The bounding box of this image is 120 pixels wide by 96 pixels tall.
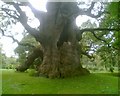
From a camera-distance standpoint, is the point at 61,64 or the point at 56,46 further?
the point at 56,46

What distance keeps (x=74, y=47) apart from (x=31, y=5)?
463cm

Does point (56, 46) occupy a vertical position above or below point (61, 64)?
above

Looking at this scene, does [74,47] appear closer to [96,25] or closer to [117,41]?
[96,25]

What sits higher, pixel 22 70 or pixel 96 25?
pixel 96 25

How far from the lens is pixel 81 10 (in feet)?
58.4

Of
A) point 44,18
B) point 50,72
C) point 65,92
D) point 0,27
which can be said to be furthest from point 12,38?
point 65,92

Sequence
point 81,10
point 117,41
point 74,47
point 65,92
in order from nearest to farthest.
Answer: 1. point 117,41
2. point 65,92
3. point 81,10
4. point 74,47

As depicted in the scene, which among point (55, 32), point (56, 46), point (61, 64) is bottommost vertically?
point (61, 64)

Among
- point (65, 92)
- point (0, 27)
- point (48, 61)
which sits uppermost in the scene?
point (0, 27)

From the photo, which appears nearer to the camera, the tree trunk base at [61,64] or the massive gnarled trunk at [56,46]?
the tree trunk base at [61,64]

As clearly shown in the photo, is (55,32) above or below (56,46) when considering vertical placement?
above

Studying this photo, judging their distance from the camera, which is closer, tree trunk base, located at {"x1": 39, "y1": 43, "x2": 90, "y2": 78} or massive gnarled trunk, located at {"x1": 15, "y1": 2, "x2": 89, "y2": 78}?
tree trunk base, located at {"x1": 39, "y1": 43, "x2": 90, "y2": 78}

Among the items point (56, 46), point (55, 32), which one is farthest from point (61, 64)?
point (55, 32)

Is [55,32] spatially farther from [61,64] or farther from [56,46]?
Answer: [61,64]
